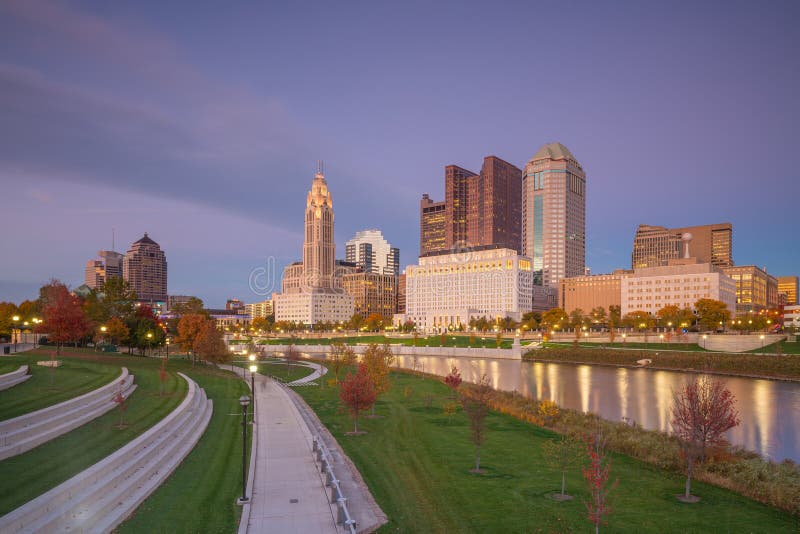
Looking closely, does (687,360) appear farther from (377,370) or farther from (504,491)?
(504,491)

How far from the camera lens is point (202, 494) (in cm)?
1855

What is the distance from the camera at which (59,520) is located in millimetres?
14617

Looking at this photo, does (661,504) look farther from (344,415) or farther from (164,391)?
(164,391)

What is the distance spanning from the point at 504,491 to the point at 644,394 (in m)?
46.3

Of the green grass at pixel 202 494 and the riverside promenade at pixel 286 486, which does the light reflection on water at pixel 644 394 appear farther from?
the green grass at pixel 202 494

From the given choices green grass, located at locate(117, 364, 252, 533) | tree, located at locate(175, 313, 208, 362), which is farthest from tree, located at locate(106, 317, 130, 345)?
green grass, located at locate(117, 364, 252, 533)

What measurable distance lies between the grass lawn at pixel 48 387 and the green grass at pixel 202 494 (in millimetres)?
6733

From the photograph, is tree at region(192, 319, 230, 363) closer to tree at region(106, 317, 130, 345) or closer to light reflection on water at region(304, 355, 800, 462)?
tree at region(106, 317, 130, 345)

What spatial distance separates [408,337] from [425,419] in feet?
442

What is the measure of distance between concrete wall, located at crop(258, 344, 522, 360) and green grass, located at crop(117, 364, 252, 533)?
91.6 m

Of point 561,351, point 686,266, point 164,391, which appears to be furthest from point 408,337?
point 164,391

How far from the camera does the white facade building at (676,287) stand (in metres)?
170

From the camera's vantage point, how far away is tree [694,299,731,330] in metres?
131

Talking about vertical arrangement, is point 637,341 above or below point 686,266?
below
